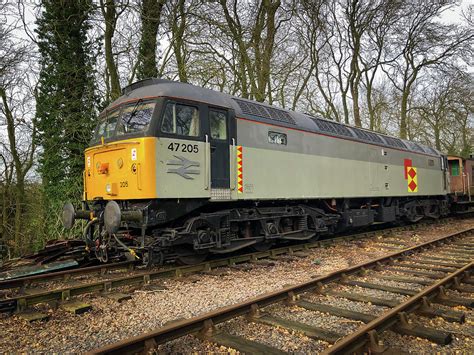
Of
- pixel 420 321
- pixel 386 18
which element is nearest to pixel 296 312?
pixel 420 321

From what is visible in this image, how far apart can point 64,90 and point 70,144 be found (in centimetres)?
193

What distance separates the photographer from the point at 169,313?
495 centimetres

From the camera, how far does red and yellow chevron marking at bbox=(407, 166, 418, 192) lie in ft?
47.9

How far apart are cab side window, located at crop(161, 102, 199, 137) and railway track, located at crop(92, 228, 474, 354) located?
3.33 m

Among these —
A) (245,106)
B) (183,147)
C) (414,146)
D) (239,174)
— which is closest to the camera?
(183,147)

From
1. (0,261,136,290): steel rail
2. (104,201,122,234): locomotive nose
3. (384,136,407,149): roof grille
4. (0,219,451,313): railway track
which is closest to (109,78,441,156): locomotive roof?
(384,136,407,149): roof grille

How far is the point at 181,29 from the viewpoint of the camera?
47.3 ft

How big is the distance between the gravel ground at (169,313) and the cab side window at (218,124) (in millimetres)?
2645

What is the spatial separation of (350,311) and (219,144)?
404 cm

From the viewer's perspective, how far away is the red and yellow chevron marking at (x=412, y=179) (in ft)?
47.9

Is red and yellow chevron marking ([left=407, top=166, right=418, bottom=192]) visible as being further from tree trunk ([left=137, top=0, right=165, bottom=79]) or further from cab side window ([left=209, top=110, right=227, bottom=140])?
tree trunk ([left=137, top=0, right=165, bottom=79])

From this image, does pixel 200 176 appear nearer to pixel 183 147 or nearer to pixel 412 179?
pixel 183 147

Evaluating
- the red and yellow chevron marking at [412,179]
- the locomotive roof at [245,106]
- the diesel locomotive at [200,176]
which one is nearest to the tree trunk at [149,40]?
the locomotive roof at [245,106]

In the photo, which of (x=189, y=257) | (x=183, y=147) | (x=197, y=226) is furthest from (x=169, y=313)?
(x=183, y=147)
